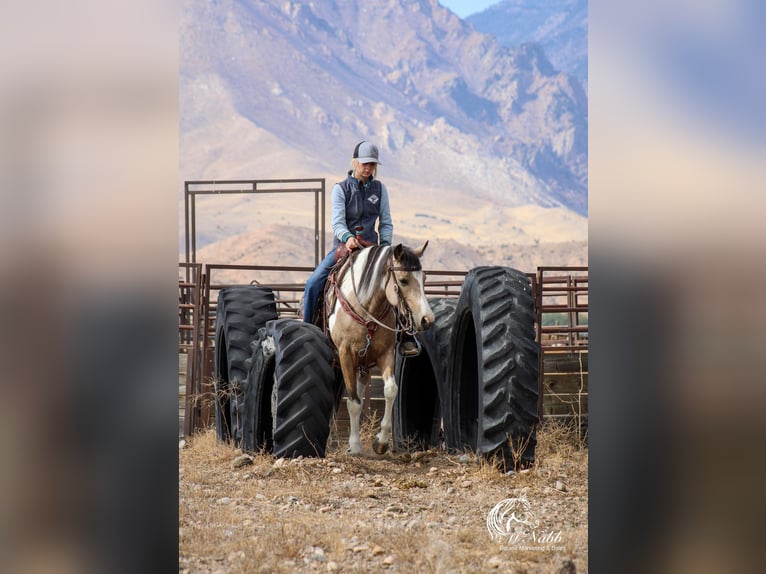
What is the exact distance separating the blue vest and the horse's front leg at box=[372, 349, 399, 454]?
3.03 ft

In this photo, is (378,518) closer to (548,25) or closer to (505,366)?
(505,366)

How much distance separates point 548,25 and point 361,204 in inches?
2435

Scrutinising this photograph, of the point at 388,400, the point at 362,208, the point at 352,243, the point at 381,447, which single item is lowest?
the point at 381,447

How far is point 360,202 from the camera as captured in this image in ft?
23.7

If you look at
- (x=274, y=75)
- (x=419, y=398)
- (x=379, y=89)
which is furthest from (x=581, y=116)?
(x=419, y=398)

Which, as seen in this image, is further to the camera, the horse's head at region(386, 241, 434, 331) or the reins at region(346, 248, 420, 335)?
the reins at region(346, 248, 420, 335)

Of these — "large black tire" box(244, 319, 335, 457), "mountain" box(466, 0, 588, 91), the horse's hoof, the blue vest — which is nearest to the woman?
the blue vest

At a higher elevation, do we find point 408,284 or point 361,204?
point 361,204

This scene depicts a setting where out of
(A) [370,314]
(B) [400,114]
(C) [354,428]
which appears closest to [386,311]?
(A) [370,314]

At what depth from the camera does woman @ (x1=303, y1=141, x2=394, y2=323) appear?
708cm

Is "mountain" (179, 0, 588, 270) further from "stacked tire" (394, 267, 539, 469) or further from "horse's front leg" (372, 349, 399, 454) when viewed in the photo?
"stacked tire" (394, 267, 539, 469)

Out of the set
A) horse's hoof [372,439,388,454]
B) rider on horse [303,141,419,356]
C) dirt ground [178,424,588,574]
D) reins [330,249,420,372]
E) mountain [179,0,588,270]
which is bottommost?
horse's hoof [372,439,388,454]

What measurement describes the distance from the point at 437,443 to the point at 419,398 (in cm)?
40
